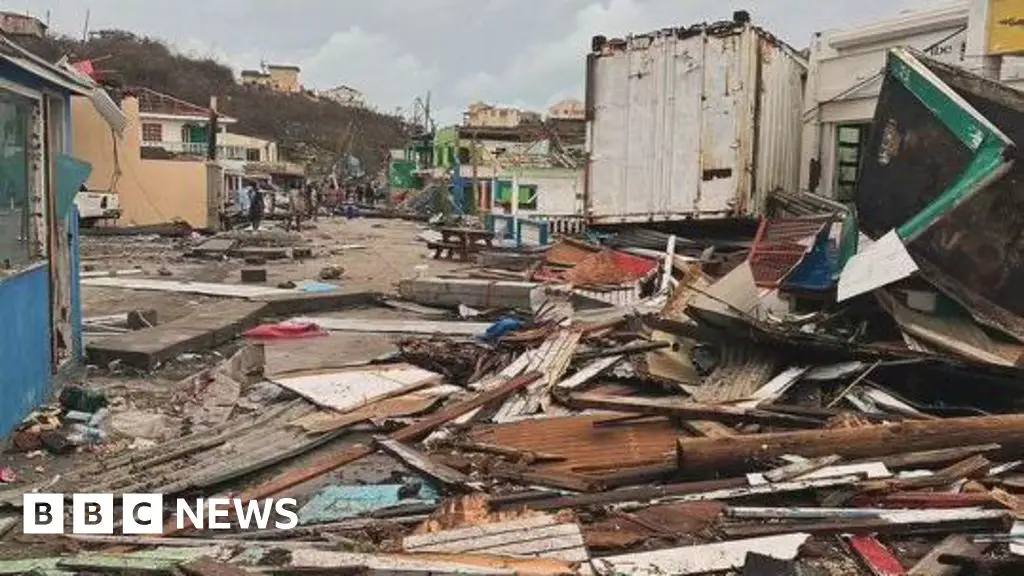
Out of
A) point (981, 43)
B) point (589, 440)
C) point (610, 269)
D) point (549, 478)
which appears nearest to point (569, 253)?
point (610, 269)

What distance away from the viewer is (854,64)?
43.3 feet

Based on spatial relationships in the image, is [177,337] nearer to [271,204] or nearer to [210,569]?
[210,569]

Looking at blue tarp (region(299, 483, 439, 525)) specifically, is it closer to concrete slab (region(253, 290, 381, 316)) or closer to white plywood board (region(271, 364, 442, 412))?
white plywood board (region(271, 364, 442, 412))

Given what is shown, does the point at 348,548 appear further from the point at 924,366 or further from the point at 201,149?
the point at 201,149

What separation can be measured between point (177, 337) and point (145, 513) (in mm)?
4926

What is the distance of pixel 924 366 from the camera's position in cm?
645

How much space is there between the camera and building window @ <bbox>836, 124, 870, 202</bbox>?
44.7ft

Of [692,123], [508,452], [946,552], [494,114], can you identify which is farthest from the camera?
[494,114]

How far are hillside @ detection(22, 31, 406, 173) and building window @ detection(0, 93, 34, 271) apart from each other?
240 feet

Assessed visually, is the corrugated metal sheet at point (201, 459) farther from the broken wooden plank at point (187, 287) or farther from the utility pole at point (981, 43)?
the utility pole at point (981, 43)

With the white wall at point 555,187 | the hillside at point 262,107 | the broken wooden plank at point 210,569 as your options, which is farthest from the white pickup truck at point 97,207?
the hillside at point 262,107

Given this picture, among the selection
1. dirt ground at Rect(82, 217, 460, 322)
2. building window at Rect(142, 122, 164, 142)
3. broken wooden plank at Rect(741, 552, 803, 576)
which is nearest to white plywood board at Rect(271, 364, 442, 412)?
broken wooden plank at Rect(741, 552, 803, 576)

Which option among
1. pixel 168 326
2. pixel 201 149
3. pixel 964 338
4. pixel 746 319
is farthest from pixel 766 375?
pixel 201 149

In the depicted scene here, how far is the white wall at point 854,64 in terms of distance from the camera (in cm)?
1166
